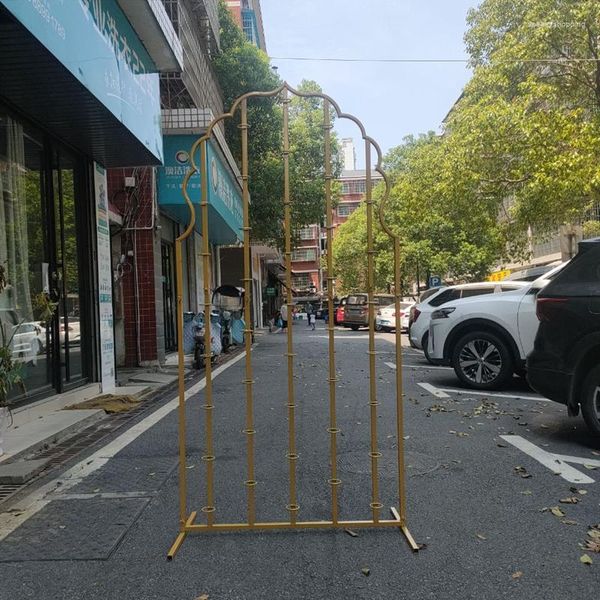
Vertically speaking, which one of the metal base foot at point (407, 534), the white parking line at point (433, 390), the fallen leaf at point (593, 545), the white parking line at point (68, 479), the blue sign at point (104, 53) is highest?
the blue sign at point (104, 53)

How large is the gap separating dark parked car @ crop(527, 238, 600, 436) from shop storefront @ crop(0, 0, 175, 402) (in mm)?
4560

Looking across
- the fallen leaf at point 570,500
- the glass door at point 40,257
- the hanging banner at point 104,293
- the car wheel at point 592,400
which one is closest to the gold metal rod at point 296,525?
the fallen leaf at point 570,500

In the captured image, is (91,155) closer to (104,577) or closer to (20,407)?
(20,407)

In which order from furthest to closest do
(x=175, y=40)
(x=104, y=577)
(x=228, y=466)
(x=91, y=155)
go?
(x=175, y=40) → (x=91, y=155) → (x=228, y=466) → (x=104, y=577)

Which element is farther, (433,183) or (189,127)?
(433,183)

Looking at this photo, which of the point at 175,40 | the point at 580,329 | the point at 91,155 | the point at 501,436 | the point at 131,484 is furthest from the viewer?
the point at 175,40

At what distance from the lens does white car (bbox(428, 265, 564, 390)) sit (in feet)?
26.3

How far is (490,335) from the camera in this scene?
8227mm

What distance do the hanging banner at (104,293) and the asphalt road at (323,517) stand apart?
7.80ft

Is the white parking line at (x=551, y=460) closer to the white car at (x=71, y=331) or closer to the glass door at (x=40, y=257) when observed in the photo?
the glass door at (x=40, y=257)

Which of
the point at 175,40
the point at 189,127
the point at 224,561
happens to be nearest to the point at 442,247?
the point at 189,127

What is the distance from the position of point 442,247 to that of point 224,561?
38.6m

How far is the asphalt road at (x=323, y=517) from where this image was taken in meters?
2.85

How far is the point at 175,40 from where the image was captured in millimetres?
10008
